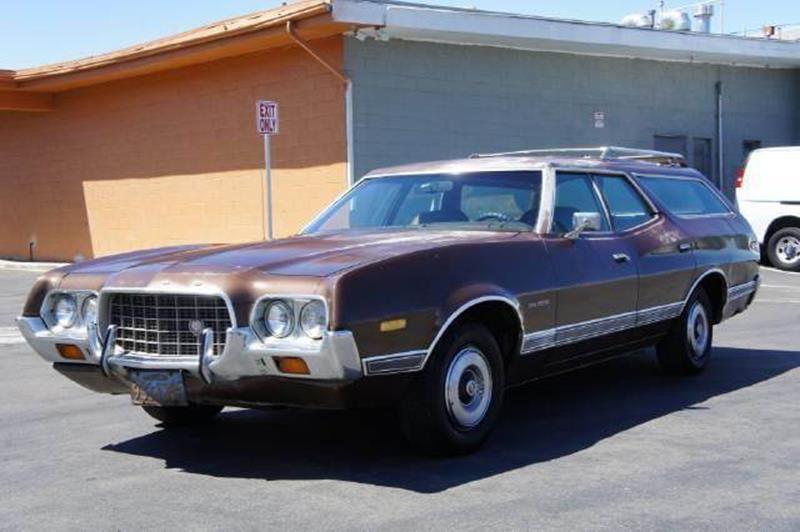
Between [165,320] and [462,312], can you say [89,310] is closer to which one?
[165,320]

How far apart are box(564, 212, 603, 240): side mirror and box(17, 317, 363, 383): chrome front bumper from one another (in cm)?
201

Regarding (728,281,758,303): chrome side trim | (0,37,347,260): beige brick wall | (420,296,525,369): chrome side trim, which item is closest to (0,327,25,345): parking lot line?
(0,37,347,260): beige brick wall

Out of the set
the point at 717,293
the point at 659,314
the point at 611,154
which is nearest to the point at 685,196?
the point at 611,154

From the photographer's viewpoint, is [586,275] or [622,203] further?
[622,203]

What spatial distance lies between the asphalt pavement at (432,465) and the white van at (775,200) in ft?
31.0

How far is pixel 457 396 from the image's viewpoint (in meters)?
5.34

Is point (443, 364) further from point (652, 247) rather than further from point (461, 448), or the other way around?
point (652, 247)

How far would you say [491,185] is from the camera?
659cm

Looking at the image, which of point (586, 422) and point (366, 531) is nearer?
point (366, 531)

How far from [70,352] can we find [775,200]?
44.9 feet

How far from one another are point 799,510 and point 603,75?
14.5m

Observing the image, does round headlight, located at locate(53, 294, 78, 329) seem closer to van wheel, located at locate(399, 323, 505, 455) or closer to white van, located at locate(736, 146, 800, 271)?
van wheel, located at locate(399, 323, 505, 455)

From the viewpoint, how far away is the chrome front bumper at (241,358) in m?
4.72

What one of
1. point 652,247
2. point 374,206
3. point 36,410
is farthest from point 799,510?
point 36,410
